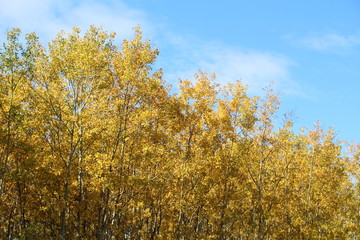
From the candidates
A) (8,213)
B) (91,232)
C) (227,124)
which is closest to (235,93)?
(227,124)

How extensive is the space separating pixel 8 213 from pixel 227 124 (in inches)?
572

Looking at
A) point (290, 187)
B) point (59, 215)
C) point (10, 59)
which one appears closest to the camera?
point (10, 59)

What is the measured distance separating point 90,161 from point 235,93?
36.2 ft

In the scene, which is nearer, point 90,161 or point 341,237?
point 90,161

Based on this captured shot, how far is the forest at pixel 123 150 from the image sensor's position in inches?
750

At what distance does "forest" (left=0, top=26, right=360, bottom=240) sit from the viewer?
62.5 feet

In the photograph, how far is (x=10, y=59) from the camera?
1842cm

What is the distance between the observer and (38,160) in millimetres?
18766

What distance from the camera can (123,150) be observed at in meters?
20.9

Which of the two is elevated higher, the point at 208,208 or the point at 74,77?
the point at 74,77

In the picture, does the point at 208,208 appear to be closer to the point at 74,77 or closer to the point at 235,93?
the point at 235,93

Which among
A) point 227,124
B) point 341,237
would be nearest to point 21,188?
point 227,124

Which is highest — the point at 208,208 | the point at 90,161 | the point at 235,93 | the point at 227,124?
the point at 235,93

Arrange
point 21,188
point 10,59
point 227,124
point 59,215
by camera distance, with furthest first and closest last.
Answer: point 227,124, point 21,188, point 59,215, point 10,59
